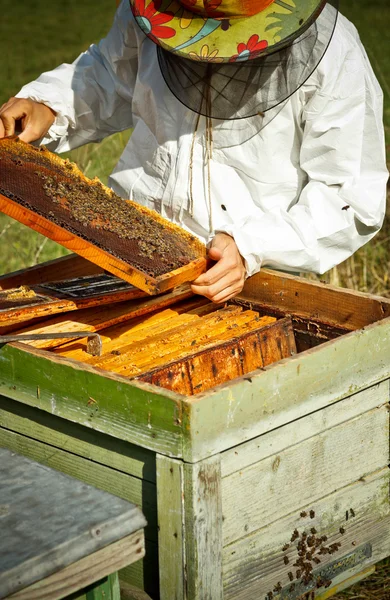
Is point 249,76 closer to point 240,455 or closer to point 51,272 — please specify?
point 51,272

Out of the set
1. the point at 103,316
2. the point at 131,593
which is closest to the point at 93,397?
the point at 131,593

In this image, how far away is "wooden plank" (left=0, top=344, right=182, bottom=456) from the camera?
2.09 m

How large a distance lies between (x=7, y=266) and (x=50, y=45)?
6.69 meters

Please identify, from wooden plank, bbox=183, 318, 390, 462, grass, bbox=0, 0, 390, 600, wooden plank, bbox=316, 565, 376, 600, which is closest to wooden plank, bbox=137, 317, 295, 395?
wooden plank, bbox=183, 318, 390, 462

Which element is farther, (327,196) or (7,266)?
(7,266)

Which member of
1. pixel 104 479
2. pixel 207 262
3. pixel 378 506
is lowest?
pixel 378 506

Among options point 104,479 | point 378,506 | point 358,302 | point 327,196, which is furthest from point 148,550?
point 327,196

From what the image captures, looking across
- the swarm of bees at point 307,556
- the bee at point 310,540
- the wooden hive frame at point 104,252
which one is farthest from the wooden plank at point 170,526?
the wooden hive frame at point 104,252

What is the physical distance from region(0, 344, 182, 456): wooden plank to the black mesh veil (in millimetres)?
1044

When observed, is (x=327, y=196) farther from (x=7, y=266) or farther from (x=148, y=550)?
(x=7, y=266)

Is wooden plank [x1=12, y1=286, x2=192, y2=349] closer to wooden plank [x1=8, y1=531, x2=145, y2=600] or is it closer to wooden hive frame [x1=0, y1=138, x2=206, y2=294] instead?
wooden hive frame [x1=0, y1=138, x2=206, y2=294]

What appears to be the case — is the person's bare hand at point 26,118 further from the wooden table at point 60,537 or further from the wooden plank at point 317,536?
the wooden plank at point 317,536

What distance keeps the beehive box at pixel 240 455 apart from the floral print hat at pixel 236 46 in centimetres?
77

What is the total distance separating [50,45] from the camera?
1116 cm
